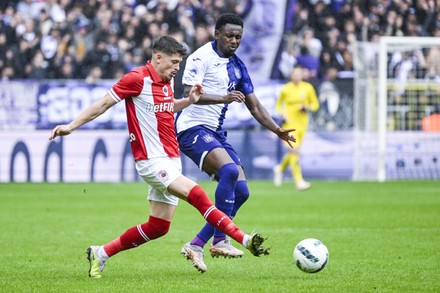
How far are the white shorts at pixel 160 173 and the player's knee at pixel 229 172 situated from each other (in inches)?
31.5

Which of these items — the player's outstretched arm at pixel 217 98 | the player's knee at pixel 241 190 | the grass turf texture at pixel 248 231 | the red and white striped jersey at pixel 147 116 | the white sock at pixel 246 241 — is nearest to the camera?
the white sock at pixel 246 241

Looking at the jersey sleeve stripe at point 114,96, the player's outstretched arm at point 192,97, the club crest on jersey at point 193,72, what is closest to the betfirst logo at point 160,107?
the player's outstretched arm at point 192,97

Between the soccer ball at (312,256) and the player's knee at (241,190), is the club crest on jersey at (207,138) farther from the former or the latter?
the soccer ball at (312,256)

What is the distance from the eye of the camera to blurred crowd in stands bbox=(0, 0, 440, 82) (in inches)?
945

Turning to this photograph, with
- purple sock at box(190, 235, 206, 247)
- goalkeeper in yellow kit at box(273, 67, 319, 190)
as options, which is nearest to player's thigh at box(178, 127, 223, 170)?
purple sock at box(190, 235, 206, 247)

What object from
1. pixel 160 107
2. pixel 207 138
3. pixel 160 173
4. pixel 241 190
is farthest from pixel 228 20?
pixel 160 173

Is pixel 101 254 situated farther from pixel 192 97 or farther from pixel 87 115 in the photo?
pixel 192 97

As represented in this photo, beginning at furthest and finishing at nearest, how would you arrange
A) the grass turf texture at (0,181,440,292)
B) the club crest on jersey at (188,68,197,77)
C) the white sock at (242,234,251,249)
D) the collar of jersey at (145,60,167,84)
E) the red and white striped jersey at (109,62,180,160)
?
1. the club crest on jersey at (188,68,197,77)
2. the collar of jersey at (145,60,167,84)
3. the red and white striped jersey at (109,62,180,160)
4. the grass turf texture at (0,181,440,292)
5. the white sock at (242,234,251,249)

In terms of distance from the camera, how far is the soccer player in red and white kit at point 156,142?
24.8 ft

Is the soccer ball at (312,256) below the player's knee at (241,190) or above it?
below

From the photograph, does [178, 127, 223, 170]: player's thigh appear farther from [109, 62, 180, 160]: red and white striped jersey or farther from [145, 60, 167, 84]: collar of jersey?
[145, 60, 167, 84]: collar of jersey

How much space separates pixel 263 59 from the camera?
24.4 meters

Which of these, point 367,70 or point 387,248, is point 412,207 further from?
point 367,70

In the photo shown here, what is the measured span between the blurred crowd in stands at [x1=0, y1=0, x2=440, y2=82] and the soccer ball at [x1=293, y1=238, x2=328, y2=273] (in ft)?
51.8
